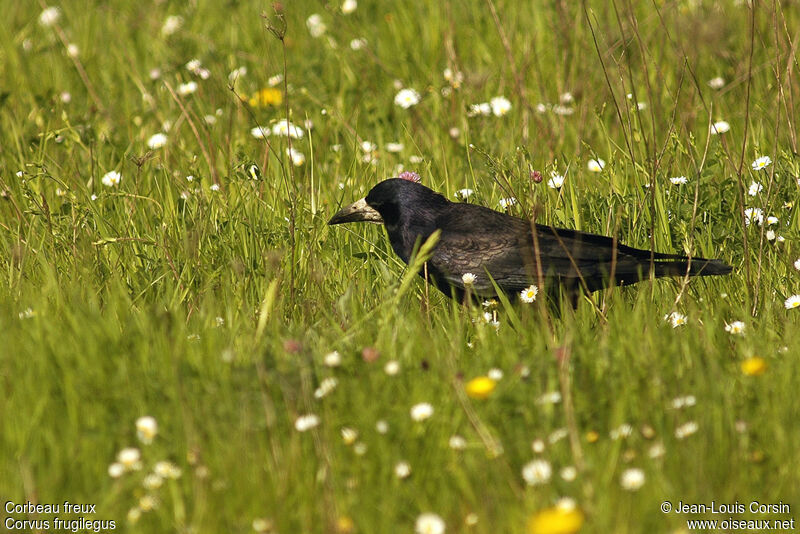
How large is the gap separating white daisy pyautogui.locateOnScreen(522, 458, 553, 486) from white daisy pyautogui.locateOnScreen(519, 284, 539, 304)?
165 centimetres

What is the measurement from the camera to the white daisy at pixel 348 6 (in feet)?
21.9

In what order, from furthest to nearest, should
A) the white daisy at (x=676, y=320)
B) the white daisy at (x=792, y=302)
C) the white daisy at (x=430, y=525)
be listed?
the white daisy at (x=792, y=302) → the white daisy at (x=676, y=320) → the white daisy at (x=430, y=525)

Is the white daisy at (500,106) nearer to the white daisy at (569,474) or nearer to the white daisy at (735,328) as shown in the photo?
the white daisy at (735,328)

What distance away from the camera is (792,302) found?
11.4 feet

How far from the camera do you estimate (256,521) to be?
88.7 inches

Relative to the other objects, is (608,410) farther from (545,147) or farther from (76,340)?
(545,147)

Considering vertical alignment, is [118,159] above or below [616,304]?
below

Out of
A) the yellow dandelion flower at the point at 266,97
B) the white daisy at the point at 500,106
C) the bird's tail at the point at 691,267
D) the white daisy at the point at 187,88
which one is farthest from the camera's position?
the yellow dandelion flower at the point at 266,97

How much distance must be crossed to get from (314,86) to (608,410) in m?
3.93

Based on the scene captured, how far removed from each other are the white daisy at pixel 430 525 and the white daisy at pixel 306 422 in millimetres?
416

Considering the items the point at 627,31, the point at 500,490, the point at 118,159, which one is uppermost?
the point at 627,31

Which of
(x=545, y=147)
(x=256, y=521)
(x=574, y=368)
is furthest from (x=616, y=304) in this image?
(x=545, y=147)

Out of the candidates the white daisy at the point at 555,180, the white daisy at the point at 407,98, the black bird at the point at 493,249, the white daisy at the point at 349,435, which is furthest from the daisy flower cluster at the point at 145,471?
the white daisy at the point at 407,98

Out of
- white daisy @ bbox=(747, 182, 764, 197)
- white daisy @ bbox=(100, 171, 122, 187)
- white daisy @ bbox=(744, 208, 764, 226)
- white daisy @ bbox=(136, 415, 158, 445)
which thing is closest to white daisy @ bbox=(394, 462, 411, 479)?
white daisy @ bbox=(136, 415, 158, 445)
